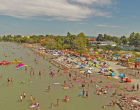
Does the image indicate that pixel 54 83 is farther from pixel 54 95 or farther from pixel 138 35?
pixel 138 35

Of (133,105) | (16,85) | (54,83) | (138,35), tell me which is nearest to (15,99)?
(16,85)

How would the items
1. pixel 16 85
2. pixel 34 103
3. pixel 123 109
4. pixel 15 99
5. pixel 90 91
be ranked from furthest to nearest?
pixel 16 85, pixel 90 91, pixel 15 99, pixel 34 103, pixel 123 109

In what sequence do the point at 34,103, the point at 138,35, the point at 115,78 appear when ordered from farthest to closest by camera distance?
the point at 138,35, the point at 115,78, the point at 34,103

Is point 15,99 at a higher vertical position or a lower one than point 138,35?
lower

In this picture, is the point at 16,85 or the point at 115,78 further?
the point at 115,78

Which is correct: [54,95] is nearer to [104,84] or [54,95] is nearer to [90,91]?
[90,91]

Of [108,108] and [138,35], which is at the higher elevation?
[138,35]

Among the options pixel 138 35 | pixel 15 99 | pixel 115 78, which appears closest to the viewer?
pixel 15 99

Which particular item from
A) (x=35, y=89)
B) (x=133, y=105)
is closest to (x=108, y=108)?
(x=133, y=105)

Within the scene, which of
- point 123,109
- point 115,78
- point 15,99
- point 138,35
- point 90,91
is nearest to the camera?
point 123,109
